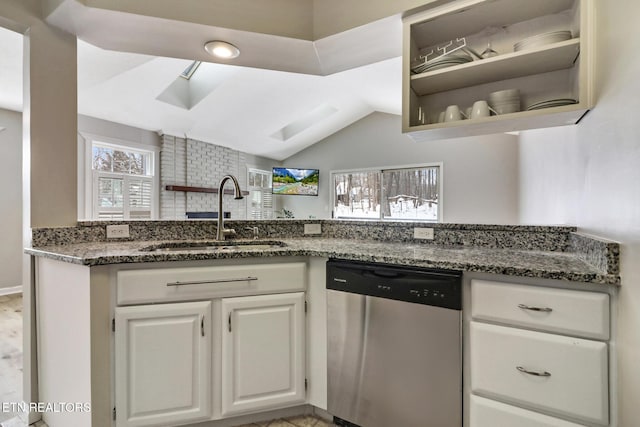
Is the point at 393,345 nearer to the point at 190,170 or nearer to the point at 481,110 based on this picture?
the point at 481,110

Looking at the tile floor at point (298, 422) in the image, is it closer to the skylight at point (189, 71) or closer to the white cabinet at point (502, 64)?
the white cabinet at point (502, 64)

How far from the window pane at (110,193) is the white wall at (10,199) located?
90 cm

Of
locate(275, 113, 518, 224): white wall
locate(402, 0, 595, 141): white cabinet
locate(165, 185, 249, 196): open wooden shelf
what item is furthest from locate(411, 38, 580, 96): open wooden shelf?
locate(165, 185, 249, 196): open wooden shelf

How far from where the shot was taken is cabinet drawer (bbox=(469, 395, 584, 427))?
111 cm

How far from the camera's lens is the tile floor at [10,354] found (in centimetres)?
182

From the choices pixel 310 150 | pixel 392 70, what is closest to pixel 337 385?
pixel 392 70

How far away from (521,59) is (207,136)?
5493mm

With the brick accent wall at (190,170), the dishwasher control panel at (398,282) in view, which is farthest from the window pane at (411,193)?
the dishwasher control panel at (398,282)

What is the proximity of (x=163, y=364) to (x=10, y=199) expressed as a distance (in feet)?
14.7

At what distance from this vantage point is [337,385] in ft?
5.08

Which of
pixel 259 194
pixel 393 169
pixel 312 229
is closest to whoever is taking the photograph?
pixel 312 229

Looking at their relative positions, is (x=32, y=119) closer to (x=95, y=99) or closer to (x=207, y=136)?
(x=95, y=99)

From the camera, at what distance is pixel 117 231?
1850 mm

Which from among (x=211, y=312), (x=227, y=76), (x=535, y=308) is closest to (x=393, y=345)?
(x=535, y=308)
